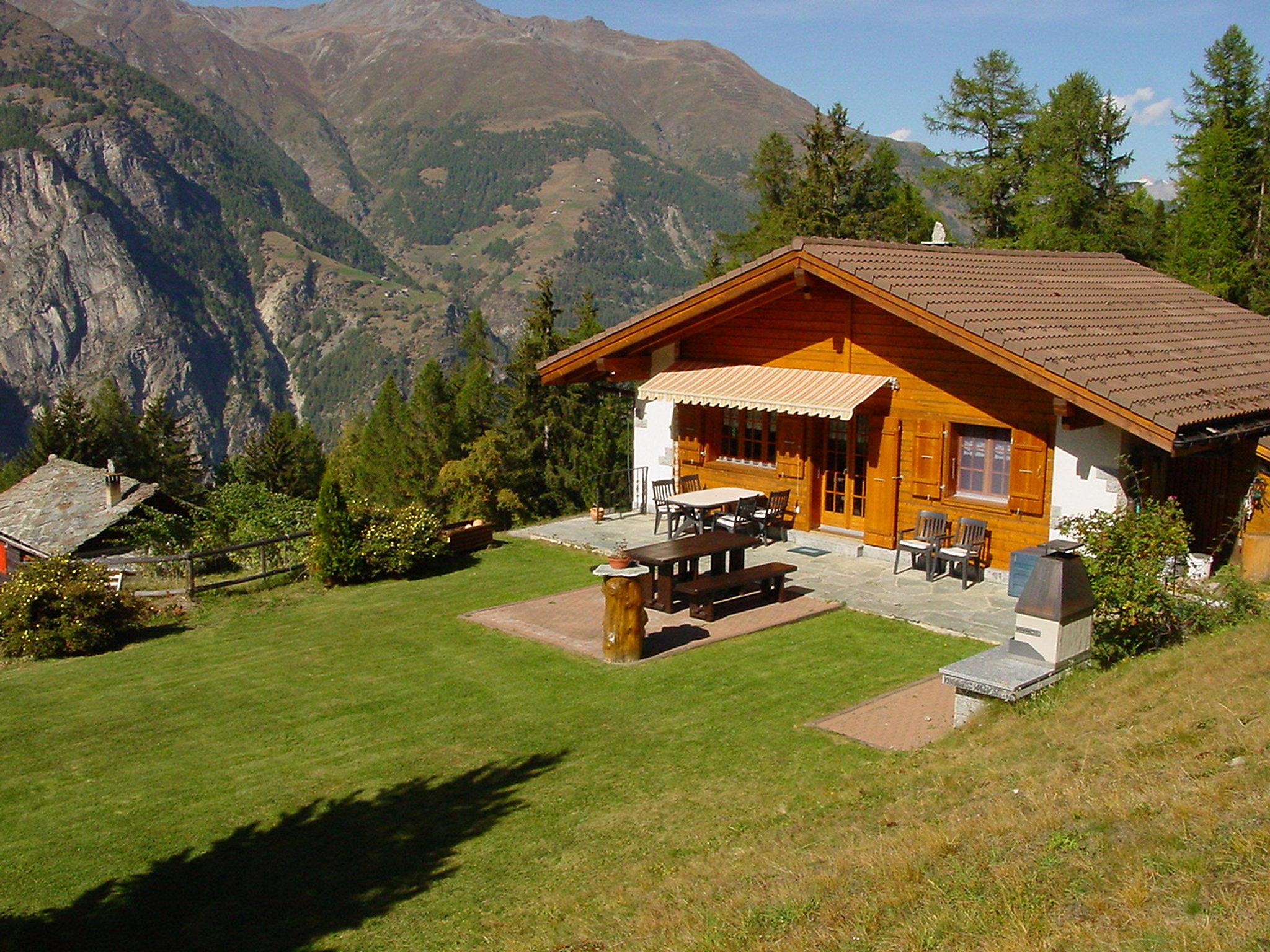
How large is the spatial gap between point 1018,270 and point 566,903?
1362cm

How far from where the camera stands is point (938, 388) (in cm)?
1414

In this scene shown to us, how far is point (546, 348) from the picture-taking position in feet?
121

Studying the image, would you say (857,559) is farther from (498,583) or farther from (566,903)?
(566,903)

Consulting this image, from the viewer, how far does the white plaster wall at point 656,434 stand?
1750cm

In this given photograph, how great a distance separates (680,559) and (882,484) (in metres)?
3.88

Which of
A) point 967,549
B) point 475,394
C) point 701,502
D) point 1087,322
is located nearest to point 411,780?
point 701,502

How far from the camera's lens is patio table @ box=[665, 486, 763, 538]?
49.8 feet

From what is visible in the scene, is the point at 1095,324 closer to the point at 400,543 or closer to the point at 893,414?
the point at 893,414

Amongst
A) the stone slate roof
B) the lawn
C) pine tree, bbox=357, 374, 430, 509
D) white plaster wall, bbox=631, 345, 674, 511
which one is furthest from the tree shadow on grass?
pine tree, bbox=357, 374, 430, 509

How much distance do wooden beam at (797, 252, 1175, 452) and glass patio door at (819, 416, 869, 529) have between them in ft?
6.90

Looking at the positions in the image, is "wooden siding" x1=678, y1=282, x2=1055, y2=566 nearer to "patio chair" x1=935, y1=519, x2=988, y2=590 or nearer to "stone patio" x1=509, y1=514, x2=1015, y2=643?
"patio chair" x1=935, y1=519, x2=988, y2=590

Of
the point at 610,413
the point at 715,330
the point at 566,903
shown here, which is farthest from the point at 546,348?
the point at 566,903

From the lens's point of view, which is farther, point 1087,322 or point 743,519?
point 743,519

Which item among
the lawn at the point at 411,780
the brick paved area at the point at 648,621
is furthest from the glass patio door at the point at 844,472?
the lawn at the point at 411,780
